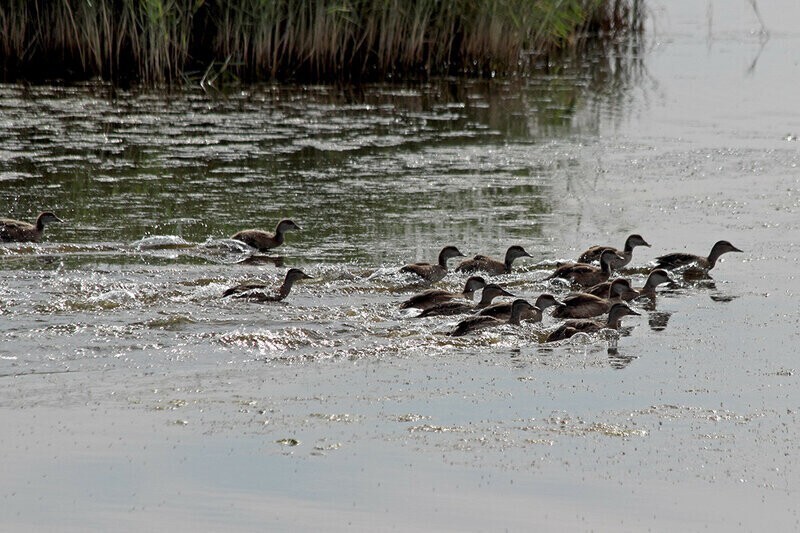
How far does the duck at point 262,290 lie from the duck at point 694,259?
156 inches

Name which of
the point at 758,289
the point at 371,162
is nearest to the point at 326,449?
the point at 758,289

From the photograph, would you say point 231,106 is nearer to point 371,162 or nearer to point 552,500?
point 371,162

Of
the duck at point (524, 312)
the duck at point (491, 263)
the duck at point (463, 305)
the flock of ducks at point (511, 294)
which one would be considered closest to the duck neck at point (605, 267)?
the flock of ducks at point (511, 294)

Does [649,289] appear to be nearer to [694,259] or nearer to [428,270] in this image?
[694,259]

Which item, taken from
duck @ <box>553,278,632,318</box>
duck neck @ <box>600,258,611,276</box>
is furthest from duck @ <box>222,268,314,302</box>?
duck neck @ <box>600,258,611,276</box>

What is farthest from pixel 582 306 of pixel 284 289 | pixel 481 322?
pixel 284 289

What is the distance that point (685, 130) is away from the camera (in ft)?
75.2

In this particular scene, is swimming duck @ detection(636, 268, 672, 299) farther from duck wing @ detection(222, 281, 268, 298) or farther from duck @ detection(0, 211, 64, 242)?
duck @ detection(0, 211, 64, 242)

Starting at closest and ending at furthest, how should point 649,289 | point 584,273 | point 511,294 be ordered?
point 511,294 < point 649,289 < point 584,273

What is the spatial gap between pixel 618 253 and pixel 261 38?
12762 mm

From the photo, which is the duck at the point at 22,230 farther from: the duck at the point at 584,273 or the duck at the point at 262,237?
the duck at the point at 584,273

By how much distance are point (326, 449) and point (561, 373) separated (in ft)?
8.43

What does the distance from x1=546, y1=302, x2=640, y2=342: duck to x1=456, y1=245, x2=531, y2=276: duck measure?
1.78 meters

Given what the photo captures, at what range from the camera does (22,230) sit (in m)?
14.7
